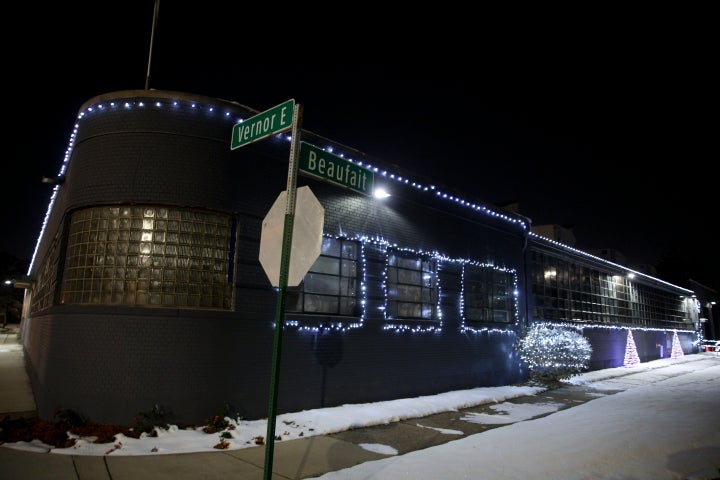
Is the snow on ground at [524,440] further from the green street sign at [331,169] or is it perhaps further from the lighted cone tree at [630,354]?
the lighted cone tree at [630,354]

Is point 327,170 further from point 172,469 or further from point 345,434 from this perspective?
point 345,434

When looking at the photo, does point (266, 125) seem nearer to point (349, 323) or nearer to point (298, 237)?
point (298, 237)

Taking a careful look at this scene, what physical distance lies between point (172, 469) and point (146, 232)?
3.86m

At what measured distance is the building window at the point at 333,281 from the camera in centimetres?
980

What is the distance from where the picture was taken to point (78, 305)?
Answer: 7793 mm

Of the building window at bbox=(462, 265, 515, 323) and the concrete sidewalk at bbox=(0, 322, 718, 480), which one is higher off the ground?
the building window at bbox=(462, 265, 515, 323)

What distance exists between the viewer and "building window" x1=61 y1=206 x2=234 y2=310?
7.95 metres

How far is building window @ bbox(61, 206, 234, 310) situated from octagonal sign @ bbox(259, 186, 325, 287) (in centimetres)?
381

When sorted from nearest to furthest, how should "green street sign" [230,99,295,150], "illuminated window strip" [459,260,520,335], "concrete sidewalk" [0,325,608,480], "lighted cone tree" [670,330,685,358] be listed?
"green street sign" [230,99,295,150] → "concrete sidewalk" [0,325,608,480] → "illuminated window strip" [459,260,520,335] → "lighted cone tree" [670,330,685,358]

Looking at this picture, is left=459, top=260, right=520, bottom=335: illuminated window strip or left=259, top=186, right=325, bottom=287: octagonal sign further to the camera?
left=459, top=260, right=520, bottom=335: illuminated window strip

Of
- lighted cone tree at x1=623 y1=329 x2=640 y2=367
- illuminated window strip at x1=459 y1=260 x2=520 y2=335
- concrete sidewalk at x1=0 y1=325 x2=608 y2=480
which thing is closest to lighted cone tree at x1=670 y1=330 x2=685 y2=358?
lighted cone tree at x1=623 y1=329 x2=640 y2=367

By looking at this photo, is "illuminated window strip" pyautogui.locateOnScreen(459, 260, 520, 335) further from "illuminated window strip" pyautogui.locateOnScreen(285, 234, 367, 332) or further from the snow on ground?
"illuminated window strip" pyautogui.locateOnScreen(285, 234, 367, 332)

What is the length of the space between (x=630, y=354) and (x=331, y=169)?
22.9m

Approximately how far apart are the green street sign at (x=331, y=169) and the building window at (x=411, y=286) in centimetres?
565
